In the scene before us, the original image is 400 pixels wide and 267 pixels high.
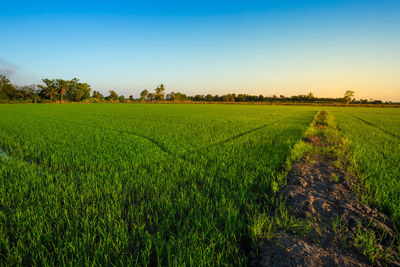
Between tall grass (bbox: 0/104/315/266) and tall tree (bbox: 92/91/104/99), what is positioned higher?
tall tree (bbox: 92/91/104/99)

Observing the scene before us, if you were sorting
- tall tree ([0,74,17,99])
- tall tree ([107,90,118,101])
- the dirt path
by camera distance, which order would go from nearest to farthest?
the dirt path
tall tree ([0,74,17,99])
tall tree ([107,90,118,101])

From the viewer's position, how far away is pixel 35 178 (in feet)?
10.6

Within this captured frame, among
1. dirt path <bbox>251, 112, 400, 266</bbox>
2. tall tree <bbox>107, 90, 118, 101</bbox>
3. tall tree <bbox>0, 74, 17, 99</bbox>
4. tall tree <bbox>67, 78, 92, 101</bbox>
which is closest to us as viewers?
dirt path <bbox>251, 112, 400, 266</bbox>

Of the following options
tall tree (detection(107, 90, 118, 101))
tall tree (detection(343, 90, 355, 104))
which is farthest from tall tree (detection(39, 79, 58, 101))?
tall tree (detection(343, 90, 355, 104))

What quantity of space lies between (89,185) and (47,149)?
12.9ft

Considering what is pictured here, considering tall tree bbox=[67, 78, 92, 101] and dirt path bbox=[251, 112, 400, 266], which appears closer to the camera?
dirt path bbox=[251, 112, 400, 266]

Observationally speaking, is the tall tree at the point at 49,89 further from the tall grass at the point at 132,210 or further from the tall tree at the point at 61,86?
the tall grass at the point at 132,210

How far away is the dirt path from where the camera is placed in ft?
5.02

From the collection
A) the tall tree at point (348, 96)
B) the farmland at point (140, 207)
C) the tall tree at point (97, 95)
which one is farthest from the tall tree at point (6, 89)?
the tall tree at point (348, 96)

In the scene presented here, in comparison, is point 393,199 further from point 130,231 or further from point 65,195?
point 65,195

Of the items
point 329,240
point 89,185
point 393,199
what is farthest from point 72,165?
point 393,199

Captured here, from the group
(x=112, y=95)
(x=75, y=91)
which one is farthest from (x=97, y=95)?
(x=75, y=91)

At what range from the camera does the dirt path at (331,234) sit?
60.3 inches

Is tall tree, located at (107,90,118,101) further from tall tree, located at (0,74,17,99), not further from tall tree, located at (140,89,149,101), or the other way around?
tall tree, located at (0,74,17,99)
